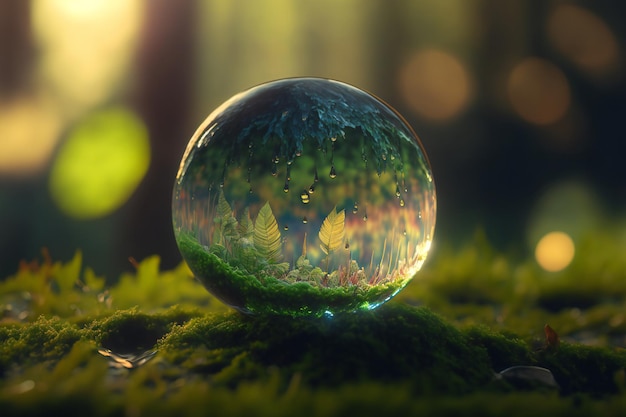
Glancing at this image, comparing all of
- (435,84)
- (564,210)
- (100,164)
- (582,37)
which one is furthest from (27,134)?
(582,37)

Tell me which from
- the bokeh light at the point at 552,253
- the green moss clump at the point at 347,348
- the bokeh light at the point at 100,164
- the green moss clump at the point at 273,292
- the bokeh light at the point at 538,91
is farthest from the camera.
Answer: the bokeh light at the point at 538,91

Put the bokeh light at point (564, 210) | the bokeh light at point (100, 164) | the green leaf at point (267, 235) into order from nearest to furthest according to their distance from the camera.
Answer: the green leaf at point (267, 235)
the bokeh light at point (100, 164)
the bokeh light at point (564, 210)

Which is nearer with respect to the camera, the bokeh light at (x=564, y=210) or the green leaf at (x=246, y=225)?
the green leaf at (x=246, y=225)

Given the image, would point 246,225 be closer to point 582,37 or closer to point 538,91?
point 538,91

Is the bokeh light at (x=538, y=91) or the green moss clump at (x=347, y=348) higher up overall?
the bokeh light at (x=538, y=91)

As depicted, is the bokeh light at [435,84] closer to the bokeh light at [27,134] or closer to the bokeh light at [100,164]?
the bokeh light at [100,164]

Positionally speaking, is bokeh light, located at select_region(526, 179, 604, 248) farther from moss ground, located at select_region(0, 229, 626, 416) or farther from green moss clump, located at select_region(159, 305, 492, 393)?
green moss clump, located at select_region(159, 305, 492, 393)

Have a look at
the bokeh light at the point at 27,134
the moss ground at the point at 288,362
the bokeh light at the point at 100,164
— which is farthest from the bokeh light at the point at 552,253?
the bokeh light at the point at 27,134

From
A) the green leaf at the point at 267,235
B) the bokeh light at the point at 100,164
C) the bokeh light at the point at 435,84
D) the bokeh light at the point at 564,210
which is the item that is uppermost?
the bokeh light at the point at 435,84
